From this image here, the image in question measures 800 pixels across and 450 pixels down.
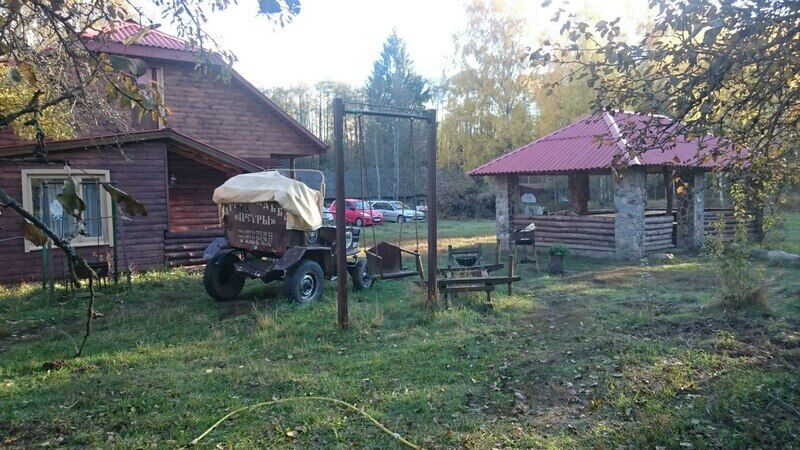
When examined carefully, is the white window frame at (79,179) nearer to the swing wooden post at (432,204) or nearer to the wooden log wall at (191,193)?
the wooden log wall at (191,193)

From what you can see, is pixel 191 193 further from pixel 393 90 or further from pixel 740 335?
pixel 393 90

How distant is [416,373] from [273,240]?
15.0 feet

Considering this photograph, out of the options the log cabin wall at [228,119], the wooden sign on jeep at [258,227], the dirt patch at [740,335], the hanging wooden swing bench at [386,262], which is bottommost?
the dirt patch at [740,335]

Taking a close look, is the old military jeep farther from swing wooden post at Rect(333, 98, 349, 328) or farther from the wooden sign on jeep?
swing wooden post at Rect(333, 98, 349, 328)

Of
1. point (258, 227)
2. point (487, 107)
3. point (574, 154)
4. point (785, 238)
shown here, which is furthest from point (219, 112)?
point (487, 107)

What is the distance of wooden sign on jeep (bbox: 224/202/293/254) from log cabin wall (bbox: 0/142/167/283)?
131 inches

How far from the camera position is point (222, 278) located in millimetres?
10297

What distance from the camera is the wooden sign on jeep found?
9.62 m

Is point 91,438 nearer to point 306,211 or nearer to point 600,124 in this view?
point 306,211

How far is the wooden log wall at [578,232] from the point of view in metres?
16.3

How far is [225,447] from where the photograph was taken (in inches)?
170

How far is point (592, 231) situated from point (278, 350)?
1206 centimetres

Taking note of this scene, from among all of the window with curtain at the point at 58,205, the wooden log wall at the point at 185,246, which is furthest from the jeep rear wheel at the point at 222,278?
the wooden log wall at the point at 185,246

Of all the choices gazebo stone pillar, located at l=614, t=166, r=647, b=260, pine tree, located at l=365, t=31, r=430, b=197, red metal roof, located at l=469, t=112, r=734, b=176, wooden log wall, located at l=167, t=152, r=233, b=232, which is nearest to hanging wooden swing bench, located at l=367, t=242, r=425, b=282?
red metal roof, located at l=469, t=112, r=734, b=176
